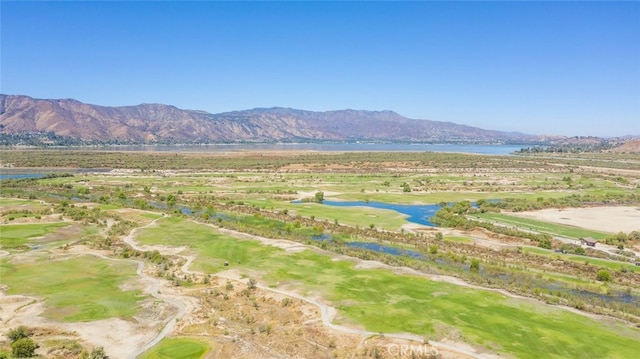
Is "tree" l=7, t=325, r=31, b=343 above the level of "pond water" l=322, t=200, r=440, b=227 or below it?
above

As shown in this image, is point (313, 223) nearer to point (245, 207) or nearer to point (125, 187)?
point (245, 207)

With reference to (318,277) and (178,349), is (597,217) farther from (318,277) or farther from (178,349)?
(178,349)

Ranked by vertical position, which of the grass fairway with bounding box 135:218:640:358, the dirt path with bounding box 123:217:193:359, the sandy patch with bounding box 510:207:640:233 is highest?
the sandy patch with bounding box 510:207:640:233

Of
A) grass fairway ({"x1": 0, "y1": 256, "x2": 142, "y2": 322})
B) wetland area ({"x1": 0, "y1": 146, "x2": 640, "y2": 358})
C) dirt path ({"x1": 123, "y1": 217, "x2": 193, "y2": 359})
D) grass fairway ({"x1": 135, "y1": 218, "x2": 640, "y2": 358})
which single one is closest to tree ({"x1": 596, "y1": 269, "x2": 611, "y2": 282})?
wetland area ({"x1": 0, "y1": 146, "x2": 640, "y2": 358})

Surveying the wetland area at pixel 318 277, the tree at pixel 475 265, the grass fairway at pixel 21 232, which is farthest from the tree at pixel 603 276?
the grass fairway at pixel 21 232

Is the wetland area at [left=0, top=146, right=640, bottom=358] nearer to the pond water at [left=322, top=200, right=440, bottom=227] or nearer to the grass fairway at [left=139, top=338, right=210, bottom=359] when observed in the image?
the grass fairway at [left=139, top=338, right=210, bottom=359]

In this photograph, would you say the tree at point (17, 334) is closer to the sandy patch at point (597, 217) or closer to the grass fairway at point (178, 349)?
the grass fairway at point (178, 349)
